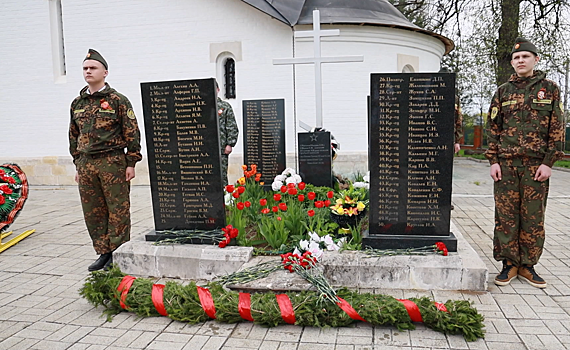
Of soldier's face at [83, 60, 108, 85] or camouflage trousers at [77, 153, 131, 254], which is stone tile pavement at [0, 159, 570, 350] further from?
soldier's face at [83, 60, 108, 85]

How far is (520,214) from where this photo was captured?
12.5ft

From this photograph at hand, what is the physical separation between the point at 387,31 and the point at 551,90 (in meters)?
8.01

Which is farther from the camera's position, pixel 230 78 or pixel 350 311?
pixel 230 78

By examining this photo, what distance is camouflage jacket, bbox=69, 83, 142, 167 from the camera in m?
4.17

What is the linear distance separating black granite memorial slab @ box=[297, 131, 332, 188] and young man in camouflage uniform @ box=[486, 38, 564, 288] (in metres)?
3.11

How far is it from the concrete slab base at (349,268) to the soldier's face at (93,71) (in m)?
1.69

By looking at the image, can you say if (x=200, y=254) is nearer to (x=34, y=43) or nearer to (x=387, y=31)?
(x=387, y=31)

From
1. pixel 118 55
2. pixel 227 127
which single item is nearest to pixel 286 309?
pixel 227 127

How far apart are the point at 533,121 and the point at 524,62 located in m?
0.49

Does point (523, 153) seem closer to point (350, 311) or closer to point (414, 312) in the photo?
point (414, 312)

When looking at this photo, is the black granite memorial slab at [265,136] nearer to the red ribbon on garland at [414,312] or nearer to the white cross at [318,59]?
the white cross at [318,59]

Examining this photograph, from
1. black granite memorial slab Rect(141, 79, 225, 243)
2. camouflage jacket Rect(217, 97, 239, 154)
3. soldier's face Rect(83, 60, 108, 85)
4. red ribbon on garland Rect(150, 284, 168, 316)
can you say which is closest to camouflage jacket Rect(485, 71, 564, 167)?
black granite memorial slab Rect(141, 79, 225, 243)

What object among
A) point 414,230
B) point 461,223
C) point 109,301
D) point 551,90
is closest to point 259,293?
point 109,301

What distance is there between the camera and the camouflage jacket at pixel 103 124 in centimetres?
417
